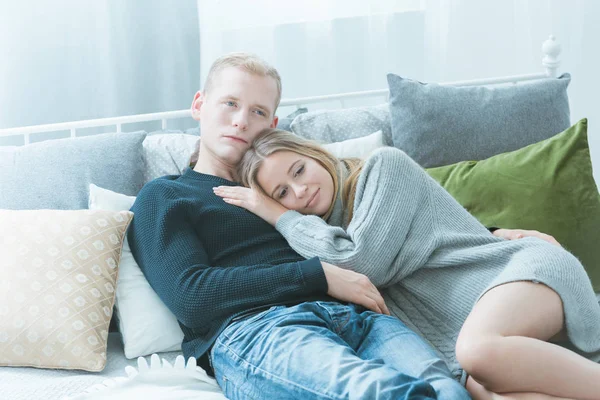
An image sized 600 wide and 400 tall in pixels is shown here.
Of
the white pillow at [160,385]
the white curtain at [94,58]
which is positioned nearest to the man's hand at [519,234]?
the white pillow at [160,385]

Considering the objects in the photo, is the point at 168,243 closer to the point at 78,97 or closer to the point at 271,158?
the point at 271,158

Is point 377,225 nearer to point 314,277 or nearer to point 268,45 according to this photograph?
point 314,277

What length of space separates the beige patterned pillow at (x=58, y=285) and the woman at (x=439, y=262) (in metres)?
0.29

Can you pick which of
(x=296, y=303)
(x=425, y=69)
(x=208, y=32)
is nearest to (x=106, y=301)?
(x=296, y=303)

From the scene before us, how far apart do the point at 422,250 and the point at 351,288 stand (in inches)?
6.5

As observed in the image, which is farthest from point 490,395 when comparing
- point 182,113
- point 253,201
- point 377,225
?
point 182,113

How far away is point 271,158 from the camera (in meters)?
1.66

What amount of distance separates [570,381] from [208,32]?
5.75 feet

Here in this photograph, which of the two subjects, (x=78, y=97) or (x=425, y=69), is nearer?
(x=78, y=97)

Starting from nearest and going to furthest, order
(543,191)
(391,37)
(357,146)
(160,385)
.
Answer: (160,385)
(543,191)
(357,146)
(391,37)

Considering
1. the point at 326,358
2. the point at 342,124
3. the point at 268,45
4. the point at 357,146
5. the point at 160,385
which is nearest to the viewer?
the point at 326,358

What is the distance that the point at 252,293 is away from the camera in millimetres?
1453

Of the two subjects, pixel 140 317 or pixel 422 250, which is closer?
pixel 422 250

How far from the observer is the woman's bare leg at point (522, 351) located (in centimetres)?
121
